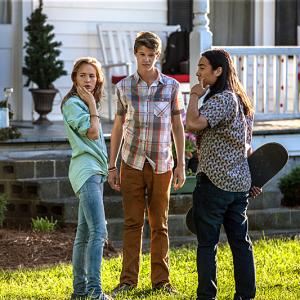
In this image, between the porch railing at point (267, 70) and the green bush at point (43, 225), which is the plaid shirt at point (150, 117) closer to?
the green bush at point (43, 225)

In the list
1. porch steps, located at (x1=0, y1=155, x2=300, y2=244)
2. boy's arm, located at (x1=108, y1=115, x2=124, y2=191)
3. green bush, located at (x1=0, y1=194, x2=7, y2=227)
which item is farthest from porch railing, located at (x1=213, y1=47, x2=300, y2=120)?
boy's arm, located at (x1=108, y1=115, x2=124, y2=191)

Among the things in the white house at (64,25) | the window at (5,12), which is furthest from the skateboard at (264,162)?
the window at (5,12)

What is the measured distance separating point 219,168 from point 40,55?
6.27 m

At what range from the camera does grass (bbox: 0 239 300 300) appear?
6.54m

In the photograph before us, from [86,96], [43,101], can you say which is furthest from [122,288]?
[43,101]

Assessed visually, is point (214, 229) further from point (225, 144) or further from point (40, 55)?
point (40, 55)

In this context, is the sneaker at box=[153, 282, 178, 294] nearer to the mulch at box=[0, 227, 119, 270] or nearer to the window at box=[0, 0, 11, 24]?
the mulch at box=[0, 227, 119, 270]

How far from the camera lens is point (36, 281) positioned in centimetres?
700

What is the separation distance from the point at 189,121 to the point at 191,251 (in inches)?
95.9

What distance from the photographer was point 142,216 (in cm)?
657

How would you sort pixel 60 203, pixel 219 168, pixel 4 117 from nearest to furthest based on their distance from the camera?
pixel 219 168, pixel 60 203, pixel 4 117

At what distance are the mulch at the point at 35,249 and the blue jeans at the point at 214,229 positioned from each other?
201cm

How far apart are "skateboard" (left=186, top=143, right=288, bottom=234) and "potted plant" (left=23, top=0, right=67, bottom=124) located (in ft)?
18.9

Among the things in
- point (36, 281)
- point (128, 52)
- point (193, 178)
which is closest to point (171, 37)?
point (128, 52)
